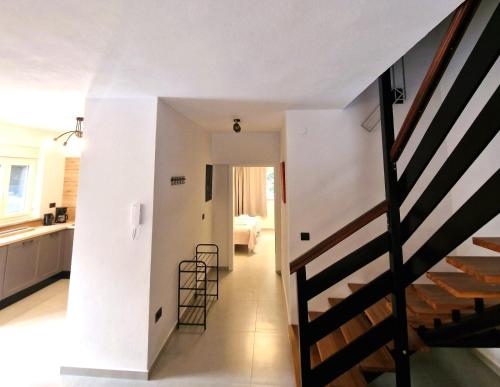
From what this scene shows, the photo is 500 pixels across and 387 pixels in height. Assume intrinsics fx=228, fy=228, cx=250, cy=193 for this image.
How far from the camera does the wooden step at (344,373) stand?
167cm

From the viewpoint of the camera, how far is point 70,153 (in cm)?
430

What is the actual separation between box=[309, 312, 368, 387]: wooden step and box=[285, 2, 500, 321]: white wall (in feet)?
1.63

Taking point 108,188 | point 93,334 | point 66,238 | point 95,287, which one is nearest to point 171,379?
point 93,334

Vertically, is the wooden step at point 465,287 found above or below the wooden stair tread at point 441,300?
above

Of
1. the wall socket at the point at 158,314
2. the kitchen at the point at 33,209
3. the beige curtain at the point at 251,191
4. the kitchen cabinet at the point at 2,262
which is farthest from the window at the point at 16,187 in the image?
the beige curtain at the point at 251,191

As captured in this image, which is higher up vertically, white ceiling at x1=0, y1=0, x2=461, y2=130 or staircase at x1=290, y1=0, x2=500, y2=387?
white ceiling at x1=0, y1=0, x2=461, y2=130

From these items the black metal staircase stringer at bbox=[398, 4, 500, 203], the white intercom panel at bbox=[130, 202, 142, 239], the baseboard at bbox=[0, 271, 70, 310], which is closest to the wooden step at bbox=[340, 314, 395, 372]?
the black metal staircase stringer at bbox=[398, 4, 500, 203]

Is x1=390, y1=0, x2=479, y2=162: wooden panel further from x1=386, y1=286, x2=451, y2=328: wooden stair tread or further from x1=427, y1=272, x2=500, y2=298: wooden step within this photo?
x1=386, y1=286, x2=451, y2=328: wooden stair tread

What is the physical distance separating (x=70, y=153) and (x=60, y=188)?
681 mm

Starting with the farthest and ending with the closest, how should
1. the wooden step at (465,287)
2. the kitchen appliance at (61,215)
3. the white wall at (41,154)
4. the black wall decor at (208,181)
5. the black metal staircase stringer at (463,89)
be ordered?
the kitchen appliance at (61,215) → the black wall decor at (208,181) → the white wall at (41,154) → the wooden step at (465,287) → the black metal staircase stringer at (463,89)

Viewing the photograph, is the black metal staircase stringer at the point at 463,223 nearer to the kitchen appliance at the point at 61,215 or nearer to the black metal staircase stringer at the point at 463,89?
the black metal staircase stringer at the point at 463,89

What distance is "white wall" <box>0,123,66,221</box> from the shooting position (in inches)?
134

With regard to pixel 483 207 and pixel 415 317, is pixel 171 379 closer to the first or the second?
pixel 415 317

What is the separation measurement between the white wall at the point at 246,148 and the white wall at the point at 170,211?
2.24ft
